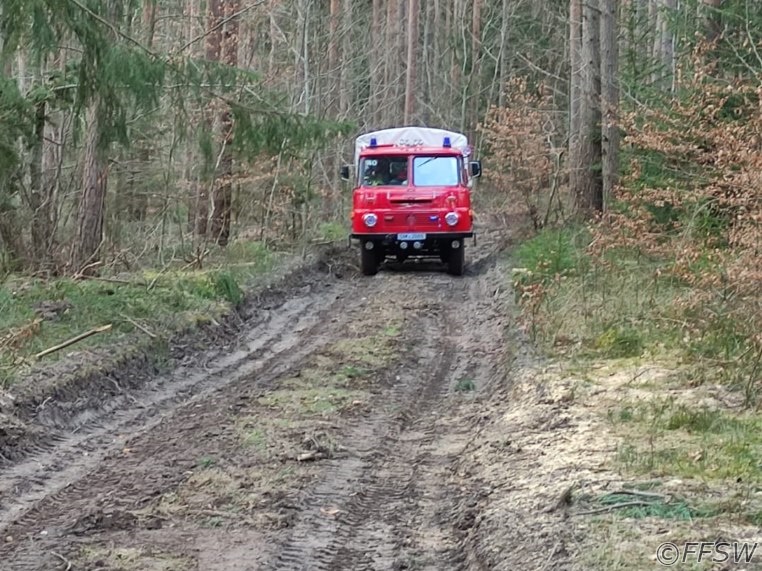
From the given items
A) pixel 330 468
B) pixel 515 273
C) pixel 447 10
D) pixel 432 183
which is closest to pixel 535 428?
pixel 330 468

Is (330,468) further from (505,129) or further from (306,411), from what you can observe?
(505,129)

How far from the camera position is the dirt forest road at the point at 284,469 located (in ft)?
16.4

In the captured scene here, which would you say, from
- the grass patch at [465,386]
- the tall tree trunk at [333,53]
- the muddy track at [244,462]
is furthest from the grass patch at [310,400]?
the tall tree trunk at [333,53]

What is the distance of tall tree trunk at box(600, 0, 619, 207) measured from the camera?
16.8 meters

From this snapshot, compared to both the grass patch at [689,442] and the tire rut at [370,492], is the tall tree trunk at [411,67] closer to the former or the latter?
the tire rut at [370,492]

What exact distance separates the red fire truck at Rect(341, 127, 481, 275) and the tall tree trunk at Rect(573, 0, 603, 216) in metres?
2.21

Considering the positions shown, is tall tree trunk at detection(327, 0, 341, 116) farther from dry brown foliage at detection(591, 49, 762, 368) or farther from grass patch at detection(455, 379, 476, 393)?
grass patch at detection(455, 379, 476, 393)

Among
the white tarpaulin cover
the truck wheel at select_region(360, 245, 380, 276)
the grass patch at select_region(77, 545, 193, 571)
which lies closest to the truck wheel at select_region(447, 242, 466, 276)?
the truck wheel at select_region(360, 245, 380, 276)

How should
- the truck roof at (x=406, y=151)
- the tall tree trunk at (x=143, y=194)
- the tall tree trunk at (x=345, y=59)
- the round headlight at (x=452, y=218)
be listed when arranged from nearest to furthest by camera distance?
the tall tree trunk at (x=143, y=194) < the round headlight at (x=452, y=218) < the truck roof at (x=406, y=151) < the tall tree trunk at (x=345, y=59)

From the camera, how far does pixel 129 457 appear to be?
6809 millimetres

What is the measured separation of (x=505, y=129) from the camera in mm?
19625

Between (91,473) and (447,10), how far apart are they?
120 ft

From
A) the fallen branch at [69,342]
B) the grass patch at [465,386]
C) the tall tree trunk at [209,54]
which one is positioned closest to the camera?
the fallen branch at [69,342]

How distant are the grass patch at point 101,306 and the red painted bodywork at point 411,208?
3.72 meters
